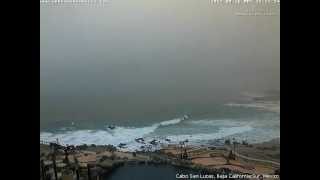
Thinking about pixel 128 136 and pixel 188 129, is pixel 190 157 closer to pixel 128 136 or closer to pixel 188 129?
pixel 188 129

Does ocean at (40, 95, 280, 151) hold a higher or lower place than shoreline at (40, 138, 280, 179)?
higher

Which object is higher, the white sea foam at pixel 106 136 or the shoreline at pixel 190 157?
the white sea foam at pixel 106 136

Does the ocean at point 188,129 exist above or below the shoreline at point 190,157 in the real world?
above

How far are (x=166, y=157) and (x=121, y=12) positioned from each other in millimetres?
576

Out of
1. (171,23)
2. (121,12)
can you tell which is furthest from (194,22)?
(121,12)

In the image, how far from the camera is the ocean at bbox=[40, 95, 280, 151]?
4.50ft

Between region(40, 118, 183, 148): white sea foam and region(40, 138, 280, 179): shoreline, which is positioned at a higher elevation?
region(40, 118, 183, 148): white sea foam

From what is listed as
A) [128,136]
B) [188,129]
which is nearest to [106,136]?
[128,136]

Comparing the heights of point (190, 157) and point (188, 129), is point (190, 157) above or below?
below

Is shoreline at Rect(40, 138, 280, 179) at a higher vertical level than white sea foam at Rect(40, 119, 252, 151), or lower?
lower

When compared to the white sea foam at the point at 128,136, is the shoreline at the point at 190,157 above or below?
below

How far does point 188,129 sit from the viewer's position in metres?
1.38

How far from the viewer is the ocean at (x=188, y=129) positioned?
4.50 feet
